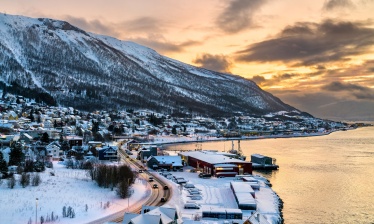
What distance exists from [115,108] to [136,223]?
124 m

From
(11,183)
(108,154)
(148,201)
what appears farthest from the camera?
(108,154)

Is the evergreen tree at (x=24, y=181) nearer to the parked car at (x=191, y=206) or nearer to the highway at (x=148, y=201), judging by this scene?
the highway at (x=148, y=201)

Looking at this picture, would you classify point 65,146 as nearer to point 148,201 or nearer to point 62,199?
point 62,199

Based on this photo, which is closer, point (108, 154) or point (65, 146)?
point (108, 154)

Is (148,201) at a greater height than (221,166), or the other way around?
(221,166)

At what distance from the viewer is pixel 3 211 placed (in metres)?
20.6

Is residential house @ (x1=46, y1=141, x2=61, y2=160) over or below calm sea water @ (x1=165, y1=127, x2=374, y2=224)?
over

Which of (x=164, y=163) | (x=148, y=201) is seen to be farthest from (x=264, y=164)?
(x=148, y=201)

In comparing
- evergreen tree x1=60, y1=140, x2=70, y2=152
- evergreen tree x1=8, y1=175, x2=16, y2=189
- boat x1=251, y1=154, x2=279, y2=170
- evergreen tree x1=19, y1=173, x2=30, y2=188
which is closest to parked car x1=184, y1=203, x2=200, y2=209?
evergreen tree x1=19, y1=173, x2=30, y2=188

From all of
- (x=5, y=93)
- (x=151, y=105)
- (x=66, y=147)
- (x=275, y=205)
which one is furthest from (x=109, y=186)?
(x=151, y=105)

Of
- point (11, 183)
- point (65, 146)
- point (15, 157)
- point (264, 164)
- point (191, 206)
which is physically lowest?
point (191, 206)

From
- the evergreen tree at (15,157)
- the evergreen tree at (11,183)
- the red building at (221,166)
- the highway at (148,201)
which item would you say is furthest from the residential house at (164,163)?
the evergreen tree at (11,183)

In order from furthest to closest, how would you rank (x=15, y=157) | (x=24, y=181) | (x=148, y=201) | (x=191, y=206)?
(x=15, y=157), (x=24, y=181), (x=148, y=201), (x=191, y=206)

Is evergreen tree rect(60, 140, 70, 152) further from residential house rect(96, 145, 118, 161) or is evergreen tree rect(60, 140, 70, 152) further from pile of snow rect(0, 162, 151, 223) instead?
pile of snow rect(0, 162, 151, 223)
